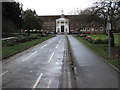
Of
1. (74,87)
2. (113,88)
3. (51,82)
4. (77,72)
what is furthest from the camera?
(77,72)

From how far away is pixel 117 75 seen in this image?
10109mm

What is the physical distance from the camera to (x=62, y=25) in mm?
117562

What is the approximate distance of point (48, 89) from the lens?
811 cm

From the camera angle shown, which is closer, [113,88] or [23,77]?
[113,88]

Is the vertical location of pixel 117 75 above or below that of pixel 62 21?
below

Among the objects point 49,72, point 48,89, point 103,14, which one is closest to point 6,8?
point 103,14

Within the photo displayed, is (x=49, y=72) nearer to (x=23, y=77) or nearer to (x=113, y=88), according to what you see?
(x=23, y=77)

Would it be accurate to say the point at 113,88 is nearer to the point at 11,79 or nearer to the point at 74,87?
the point at 74,87

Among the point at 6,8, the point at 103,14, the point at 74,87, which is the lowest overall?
the point at 74,87

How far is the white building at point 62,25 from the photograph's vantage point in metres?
117

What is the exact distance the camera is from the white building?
117 meters

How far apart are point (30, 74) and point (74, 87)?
11.5ft

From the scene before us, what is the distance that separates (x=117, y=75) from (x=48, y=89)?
400 centimetres

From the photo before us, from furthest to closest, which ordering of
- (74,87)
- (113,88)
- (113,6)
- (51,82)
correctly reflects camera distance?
(113,6) → (51,82) → (74,87) → (113,88)
